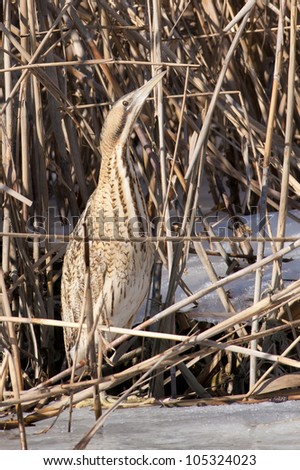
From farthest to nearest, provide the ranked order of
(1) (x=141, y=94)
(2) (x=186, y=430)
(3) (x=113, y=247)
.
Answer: (3) (x=113, y=247)
(1) (x=141, y=94)
(2) (x=186, y=430)

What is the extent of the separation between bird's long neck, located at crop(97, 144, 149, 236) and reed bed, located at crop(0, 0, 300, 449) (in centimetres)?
8

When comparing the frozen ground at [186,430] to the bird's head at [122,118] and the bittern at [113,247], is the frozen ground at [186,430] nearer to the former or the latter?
the bittern at [113,247]

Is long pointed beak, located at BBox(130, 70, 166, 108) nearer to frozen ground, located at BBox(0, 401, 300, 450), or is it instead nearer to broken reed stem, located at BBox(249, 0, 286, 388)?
broken reed stem, located at BBox(249, 0, 286, 388)

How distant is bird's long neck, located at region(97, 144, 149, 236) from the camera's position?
2.95 metres

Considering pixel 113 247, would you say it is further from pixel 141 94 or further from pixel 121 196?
pixel 141 94

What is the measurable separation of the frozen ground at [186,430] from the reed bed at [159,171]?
7 centimetres

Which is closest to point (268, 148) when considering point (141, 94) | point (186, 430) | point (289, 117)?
point (289, 117)

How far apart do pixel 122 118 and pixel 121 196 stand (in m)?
0.25

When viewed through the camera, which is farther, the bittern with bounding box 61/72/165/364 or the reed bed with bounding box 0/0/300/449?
the bittern with bounding box 61/72/165/364

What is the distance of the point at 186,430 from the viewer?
8.02 feet

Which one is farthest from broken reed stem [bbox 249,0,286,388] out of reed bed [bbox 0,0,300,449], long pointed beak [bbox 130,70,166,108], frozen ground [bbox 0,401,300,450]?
long pointed beak [bbox 130,70,166,108]

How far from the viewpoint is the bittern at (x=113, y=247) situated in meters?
2.92

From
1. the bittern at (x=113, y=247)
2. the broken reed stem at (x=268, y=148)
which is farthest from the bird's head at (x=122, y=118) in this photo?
the broken reed stem at (x=268, y=148)

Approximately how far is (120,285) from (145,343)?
23 cm
